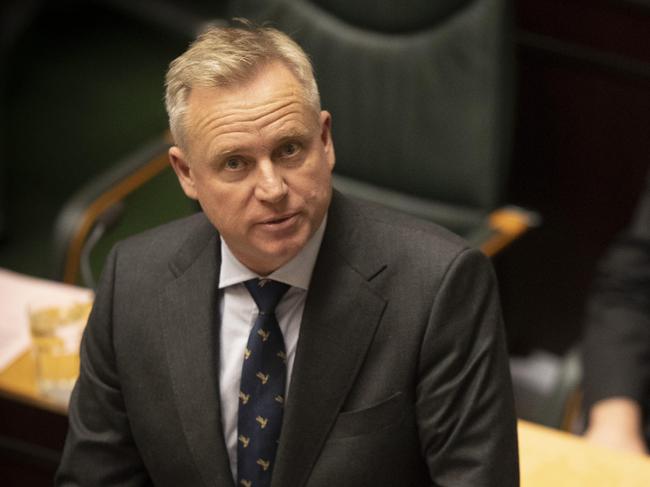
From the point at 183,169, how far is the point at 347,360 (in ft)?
1.14

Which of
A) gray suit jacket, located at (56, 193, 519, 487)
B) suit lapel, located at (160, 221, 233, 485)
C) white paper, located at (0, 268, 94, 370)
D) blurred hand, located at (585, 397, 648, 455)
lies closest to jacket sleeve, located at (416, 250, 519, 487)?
gray suit jacket, located at (56, 193, 519, 487)

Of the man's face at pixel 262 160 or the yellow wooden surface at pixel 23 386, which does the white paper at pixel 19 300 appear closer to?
the yellow wooden surface at pixel 23 386

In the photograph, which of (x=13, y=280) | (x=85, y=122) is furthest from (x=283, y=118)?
(x=85, y=122)

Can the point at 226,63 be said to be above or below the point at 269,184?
above

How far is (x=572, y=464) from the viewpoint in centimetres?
195

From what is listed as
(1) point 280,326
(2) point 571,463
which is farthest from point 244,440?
(2) point 571,463

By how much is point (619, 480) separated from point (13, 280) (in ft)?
4.11

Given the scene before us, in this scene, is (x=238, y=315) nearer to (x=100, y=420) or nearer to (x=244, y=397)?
(x=244, y=397)

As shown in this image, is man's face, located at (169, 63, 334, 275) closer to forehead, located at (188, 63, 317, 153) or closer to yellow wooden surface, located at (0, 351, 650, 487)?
forehead, located at (188, 63, 317, 153)

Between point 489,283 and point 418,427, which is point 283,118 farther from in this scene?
point 418,427

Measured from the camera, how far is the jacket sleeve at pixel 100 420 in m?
1.81

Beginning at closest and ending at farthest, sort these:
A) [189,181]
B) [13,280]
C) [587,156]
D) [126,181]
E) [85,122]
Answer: [189,181] < [13,280] < [126,181] < [587,156] < [85,122]

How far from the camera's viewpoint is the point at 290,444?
171 centimetres

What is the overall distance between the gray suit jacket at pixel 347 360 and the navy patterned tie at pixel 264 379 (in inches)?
1.6
